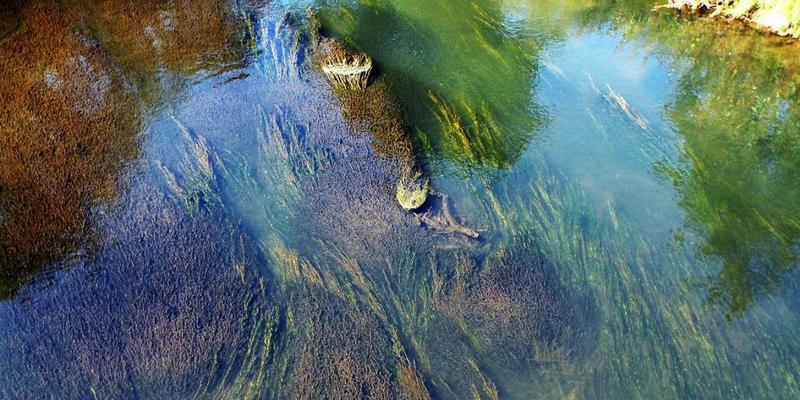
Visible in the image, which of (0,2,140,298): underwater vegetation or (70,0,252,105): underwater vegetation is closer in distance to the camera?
(0,2,140,298): underwater vegetation

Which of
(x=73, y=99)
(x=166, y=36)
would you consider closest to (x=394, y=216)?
(x=73, y=99)

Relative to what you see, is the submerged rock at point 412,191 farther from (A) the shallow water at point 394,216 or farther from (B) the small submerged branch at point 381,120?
(A) the shallow water at point 394,216

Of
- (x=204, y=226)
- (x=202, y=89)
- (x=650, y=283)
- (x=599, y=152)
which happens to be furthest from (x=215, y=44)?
(x=650, y=283)

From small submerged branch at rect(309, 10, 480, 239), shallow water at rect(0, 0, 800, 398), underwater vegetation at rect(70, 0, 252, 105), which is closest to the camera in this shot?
shallow water at rect(0, 0, 800, 398)

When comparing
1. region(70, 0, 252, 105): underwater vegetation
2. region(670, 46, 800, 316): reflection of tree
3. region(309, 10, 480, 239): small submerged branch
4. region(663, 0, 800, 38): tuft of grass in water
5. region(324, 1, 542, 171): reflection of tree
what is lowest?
region(70, 0, 252, 105): underwater vegetation

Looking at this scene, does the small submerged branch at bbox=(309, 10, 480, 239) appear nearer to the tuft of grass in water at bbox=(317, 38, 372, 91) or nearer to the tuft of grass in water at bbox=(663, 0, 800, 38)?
the tuft of grass in water at bbox=(317, 38, 372, 91)

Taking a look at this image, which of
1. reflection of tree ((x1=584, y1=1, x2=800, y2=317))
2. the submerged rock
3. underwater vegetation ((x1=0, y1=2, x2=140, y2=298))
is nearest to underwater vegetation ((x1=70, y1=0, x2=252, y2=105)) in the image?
underwater vegetation ((x1=0, y1=2, x2=140, y2=298))

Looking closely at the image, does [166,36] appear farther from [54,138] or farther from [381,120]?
[381,120]
